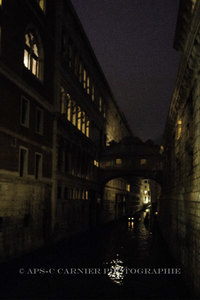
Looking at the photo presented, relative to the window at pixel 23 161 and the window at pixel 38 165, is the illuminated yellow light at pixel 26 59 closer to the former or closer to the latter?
the window at pixel 23 161

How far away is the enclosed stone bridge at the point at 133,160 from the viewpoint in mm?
43688

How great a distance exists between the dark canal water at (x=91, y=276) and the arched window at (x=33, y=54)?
1282cm

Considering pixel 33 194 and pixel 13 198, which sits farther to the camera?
pixel 33 194

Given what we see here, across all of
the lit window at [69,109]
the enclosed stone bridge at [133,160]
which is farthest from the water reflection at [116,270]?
the enclosed stone bridge at [133,160]

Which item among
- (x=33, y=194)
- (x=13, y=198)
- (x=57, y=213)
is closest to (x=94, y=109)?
(x=57, y=213)

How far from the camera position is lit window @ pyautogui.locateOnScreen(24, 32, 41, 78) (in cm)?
2277

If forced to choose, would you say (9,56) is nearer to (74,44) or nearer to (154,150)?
(74,44)

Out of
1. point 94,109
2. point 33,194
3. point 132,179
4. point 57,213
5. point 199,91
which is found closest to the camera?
point 199,91

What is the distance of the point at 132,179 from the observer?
83500 mm

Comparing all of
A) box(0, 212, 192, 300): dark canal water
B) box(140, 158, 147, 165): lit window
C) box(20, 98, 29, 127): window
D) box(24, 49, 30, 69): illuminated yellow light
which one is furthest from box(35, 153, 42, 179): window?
box(140, 158, 147, 165): lit window

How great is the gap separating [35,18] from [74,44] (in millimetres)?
10446

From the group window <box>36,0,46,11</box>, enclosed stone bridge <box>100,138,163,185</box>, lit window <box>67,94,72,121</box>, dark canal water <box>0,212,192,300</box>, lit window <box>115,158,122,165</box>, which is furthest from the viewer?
lit window <box>115,158,122,165</box>

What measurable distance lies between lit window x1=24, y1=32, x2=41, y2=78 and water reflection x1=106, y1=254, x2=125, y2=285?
14.0 m

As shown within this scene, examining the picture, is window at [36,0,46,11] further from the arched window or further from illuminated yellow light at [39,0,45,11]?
the arched window
